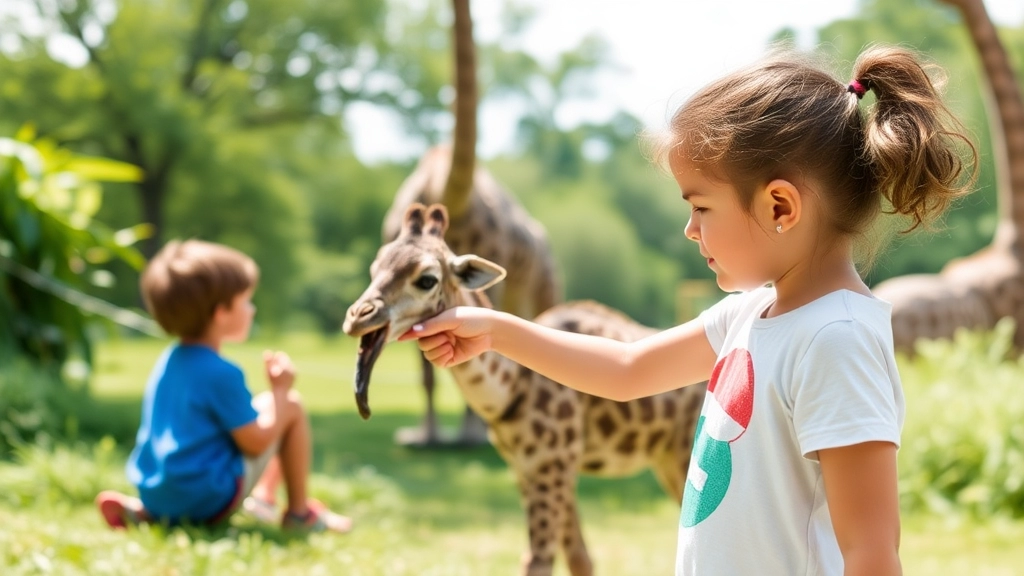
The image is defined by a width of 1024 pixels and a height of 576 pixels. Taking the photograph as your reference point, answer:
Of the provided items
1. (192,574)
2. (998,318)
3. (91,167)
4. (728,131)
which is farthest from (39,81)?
(728,131)

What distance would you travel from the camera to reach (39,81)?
20.4 m

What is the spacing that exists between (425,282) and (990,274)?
24.9 ft

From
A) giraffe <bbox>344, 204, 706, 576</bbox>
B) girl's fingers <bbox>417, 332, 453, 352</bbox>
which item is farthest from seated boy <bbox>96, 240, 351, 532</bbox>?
girl's fingers <bbox>417, 332, 453, 352</bbox>

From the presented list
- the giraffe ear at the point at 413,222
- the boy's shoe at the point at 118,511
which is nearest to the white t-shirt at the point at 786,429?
the giraffe ear at the point at 413,222

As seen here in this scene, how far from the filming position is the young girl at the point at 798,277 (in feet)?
5.51

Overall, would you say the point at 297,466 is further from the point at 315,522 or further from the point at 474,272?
the point at 474,272

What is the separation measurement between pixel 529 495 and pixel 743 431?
191cm

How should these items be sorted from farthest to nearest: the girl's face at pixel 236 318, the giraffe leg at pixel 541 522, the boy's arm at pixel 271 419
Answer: the girl's face at pixel 236 318
the boy's arm at pixel 271 419
the giraffe leg at pixel 541 522

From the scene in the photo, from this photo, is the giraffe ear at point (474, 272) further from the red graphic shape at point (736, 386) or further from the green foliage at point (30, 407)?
the green foliage at point (30, 407)

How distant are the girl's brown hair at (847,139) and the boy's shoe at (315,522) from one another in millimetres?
2937

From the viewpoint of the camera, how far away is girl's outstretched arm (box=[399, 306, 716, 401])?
7.22 ft

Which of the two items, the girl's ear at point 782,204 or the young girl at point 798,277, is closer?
the young girl at point 798,277

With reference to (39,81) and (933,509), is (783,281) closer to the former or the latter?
(933,509)

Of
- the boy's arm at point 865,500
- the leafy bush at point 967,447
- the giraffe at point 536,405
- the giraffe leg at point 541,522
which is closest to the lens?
the boy's arm at point 865,500
